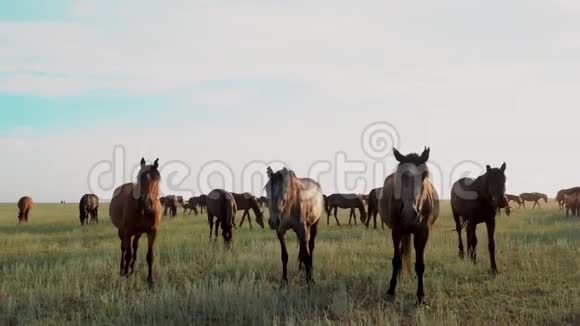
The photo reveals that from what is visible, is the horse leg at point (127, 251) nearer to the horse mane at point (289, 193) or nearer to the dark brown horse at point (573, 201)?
the horse mane at point (289, 193)

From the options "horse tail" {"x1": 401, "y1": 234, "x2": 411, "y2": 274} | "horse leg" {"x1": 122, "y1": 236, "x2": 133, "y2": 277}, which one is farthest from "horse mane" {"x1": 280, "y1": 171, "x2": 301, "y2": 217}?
"horse leg" {"x1": 122, "y1": 236, "x2": 133, "y2": 277}

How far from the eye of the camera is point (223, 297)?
8.17 m

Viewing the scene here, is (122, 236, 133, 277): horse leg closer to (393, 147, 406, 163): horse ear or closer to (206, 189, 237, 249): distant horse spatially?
(206, 189, 237, 249): distant horse

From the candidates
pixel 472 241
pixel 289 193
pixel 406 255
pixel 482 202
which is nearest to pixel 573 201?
pixel 472 241

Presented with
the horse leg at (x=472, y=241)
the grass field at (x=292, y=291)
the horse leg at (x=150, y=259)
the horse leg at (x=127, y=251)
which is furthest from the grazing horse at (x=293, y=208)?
Result: the horse leg at (x=472, y=241)

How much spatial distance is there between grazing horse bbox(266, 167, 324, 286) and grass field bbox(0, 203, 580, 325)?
0.68 metres

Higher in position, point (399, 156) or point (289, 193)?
point (399, 156)

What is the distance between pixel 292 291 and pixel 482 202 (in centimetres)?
590

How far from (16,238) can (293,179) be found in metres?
15.7

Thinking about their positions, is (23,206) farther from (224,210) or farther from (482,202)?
(482,202)

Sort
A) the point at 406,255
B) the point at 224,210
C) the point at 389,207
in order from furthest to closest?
the point at 224,210 < the point at 406,255 < the point at 389,207

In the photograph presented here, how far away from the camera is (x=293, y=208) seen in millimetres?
10008

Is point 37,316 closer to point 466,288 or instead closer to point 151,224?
point 151,224

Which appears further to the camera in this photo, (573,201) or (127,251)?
(573,201)
